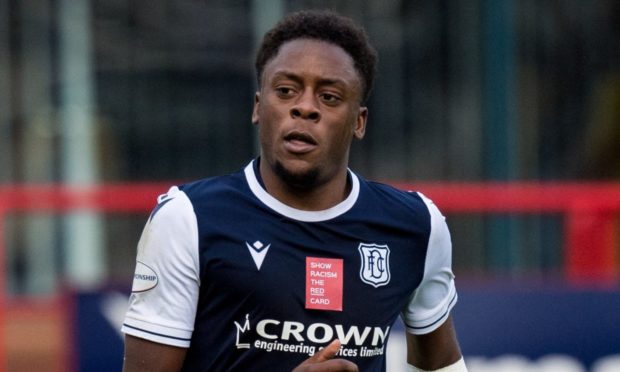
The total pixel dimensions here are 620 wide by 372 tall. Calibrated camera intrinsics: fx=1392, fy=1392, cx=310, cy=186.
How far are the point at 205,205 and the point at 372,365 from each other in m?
0.61

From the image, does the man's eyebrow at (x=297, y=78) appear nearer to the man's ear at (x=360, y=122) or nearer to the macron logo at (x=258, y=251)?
the man's ear at (x=360, y=122)

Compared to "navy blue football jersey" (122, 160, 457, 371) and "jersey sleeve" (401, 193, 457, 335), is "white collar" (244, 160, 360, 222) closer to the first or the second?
"navy blue football jersey" (122, 160, 457, 371)

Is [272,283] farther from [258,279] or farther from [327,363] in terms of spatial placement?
[327,363]

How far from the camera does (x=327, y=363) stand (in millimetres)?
3363

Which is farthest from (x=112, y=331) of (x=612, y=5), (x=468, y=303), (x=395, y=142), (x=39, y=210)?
(x=612, y=5)

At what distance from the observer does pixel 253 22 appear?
1002 cm

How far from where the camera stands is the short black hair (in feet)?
12.0

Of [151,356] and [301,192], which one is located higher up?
[301,192]

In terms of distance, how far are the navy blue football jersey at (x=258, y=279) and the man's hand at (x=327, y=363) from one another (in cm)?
13

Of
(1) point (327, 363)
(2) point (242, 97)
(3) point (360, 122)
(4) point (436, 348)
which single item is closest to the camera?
(1) point (327, 363)

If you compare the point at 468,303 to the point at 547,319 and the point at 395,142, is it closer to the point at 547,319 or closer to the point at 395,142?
the point at 547,319

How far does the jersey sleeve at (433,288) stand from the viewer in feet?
12.6

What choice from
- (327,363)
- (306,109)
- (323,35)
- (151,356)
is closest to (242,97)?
(323,35)

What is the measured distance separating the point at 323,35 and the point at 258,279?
0.67 m
